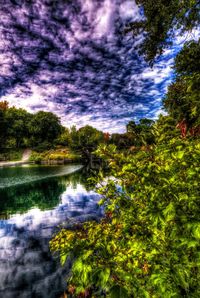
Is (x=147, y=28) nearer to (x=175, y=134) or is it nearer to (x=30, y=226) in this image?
(x=175, y=134)

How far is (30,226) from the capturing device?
10.6 metres

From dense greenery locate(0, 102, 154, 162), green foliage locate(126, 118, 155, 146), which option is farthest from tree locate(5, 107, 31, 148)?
green foliage locate(126, 118, 155, 146)

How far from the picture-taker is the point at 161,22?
347 inches

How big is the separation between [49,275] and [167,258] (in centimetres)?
536

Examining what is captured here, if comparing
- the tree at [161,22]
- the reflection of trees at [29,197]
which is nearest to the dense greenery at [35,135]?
the reflection of trees at [29,197]

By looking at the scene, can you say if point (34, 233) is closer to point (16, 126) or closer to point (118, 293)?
point (118, 293)

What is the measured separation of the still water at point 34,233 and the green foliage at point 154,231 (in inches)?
171

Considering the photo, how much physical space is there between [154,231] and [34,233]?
330 inches

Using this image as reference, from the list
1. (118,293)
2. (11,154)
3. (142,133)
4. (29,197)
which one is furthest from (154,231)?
(11,154)

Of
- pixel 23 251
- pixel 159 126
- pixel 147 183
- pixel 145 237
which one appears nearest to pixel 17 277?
pixel 23 251

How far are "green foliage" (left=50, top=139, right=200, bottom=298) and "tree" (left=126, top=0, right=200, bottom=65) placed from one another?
240 inches

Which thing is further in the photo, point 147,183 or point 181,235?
point 147,183

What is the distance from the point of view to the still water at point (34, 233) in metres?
6.12

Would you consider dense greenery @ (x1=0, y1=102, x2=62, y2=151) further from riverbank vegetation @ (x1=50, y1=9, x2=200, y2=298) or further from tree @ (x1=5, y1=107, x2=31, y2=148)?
riverbank vegetation @ (x1=50, y1=9, x2=200, y2=298)
